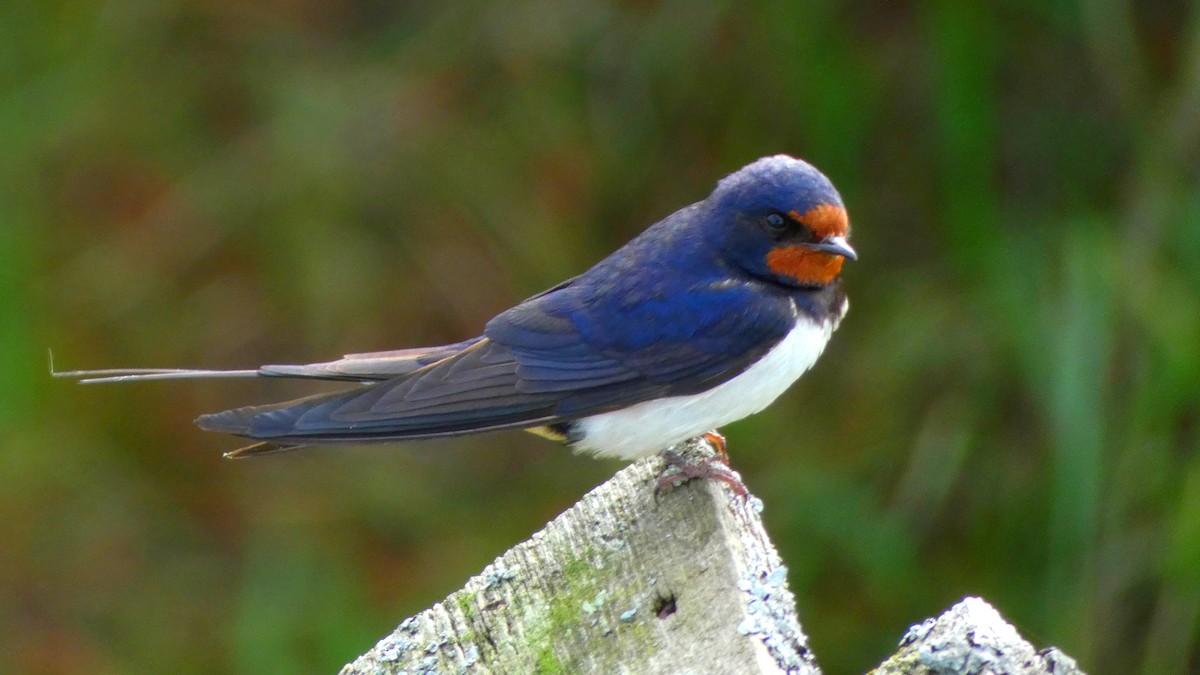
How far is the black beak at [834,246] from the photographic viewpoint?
2.06m

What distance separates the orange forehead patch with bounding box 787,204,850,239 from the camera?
2.07 meters

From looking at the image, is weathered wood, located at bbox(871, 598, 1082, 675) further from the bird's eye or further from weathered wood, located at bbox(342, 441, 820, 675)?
the bird's eye

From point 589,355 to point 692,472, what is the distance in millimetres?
552

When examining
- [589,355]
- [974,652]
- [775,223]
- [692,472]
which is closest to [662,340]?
[589,355]

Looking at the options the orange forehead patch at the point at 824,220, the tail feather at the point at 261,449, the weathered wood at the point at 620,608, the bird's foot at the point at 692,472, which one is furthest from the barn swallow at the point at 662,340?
the weathered wood at the point at 620,608

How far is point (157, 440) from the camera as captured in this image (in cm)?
367

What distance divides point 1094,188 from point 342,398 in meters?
1.80

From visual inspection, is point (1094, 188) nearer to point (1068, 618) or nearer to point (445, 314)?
point (1068, 618)

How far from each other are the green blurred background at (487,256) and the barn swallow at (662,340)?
2.53 feet

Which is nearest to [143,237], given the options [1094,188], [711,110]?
[711,110]

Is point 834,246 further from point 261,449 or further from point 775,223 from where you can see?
point 261,449

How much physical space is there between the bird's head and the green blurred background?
2.42 ft

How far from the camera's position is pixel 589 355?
6.93 feet

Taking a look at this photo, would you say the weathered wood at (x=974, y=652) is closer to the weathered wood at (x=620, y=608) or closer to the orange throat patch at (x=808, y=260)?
the weathered wood at (x=620, y=608)
